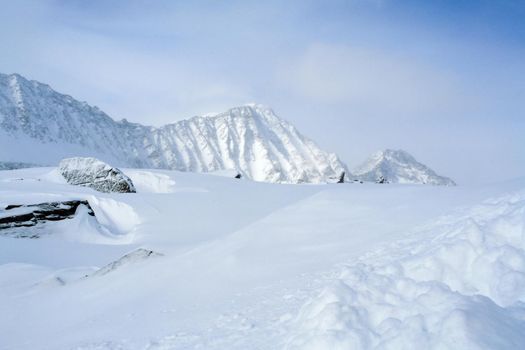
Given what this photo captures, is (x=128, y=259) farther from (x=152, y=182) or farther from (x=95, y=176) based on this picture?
(x=152, y=182)

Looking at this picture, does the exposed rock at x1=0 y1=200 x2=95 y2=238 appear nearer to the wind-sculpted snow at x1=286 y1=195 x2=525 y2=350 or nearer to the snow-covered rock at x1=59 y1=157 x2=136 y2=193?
the snow-covered rock at x1=59 y1=157 x2=136 y2=193

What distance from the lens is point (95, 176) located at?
20609mm

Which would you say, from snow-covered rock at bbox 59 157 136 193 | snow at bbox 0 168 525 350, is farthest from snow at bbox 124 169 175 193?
snow at bbox 0 168 525 350

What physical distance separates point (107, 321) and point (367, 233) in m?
4.82

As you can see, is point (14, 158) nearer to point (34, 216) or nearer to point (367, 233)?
point (34, 216)

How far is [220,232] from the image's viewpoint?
14664 millimetres

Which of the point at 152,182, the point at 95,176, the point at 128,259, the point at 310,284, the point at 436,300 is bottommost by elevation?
the point at 128,259

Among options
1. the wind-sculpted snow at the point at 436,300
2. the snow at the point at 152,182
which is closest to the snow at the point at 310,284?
the wind-sculpted snow at the point at 436,300

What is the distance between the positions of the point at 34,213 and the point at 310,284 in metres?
13.2

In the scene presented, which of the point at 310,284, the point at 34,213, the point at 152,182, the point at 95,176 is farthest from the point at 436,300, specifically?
the point at 152,182

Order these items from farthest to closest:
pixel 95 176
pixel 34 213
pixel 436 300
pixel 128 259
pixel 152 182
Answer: pixel 152 182
pixel 95 176
pixel 34 213
pixel 128 259
pixel 436 300

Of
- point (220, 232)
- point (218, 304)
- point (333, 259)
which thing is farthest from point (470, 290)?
point (220, 232)

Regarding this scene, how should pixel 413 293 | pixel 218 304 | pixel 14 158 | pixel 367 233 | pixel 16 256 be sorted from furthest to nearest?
1. pixel 14 158
2. pixel 16 256
3. pixel 367 233
4. pixel 218 304
5. pixel 413 293

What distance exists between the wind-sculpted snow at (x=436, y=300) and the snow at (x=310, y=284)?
0.01 metres
